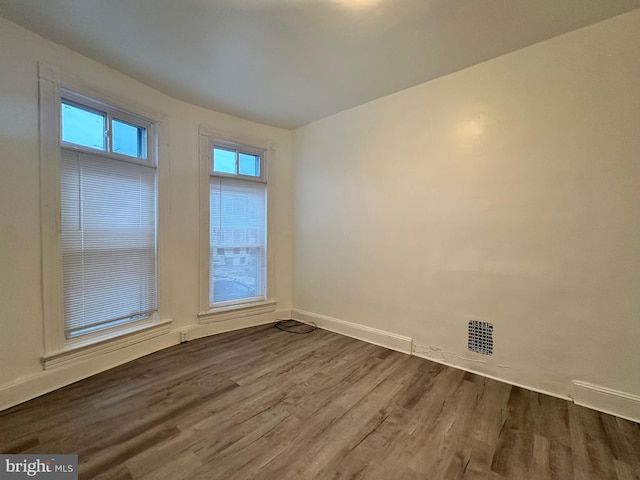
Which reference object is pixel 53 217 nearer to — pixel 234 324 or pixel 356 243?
pixel 234 324

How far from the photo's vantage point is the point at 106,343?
2.41 m

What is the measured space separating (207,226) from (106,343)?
1.48 meters

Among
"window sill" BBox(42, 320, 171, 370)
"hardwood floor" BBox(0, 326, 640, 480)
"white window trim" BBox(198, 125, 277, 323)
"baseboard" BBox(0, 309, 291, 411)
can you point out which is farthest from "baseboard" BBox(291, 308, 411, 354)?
"window sill" BBox(42, 320, 171, 370)

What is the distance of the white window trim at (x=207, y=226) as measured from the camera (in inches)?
124

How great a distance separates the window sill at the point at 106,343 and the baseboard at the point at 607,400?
369cm

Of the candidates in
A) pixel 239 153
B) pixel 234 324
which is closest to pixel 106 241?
pixel 234 324

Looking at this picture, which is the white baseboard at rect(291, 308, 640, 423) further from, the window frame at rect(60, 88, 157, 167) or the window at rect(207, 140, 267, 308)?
the window frame at rect(60, 88, 157, 167)

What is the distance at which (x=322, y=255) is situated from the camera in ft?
11.7

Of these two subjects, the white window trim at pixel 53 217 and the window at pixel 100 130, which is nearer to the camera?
the white window trim at pixel 53 217

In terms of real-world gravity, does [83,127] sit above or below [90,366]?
above

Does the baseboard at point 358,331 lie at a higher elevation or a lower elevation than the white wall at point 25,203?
lower

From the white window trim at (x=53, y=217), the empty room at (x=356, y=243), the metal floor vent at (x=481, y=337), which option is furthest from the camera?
the metal floor vent at (x=481, y=337)

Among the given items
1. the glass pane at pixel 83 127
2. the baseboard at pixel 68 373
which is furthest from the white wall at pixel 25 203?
the glass pane at pixel 83 127

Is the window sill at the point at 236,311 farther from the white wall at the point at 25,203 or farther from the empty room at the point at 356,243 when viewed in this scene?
the white wall at the point at 25,203
